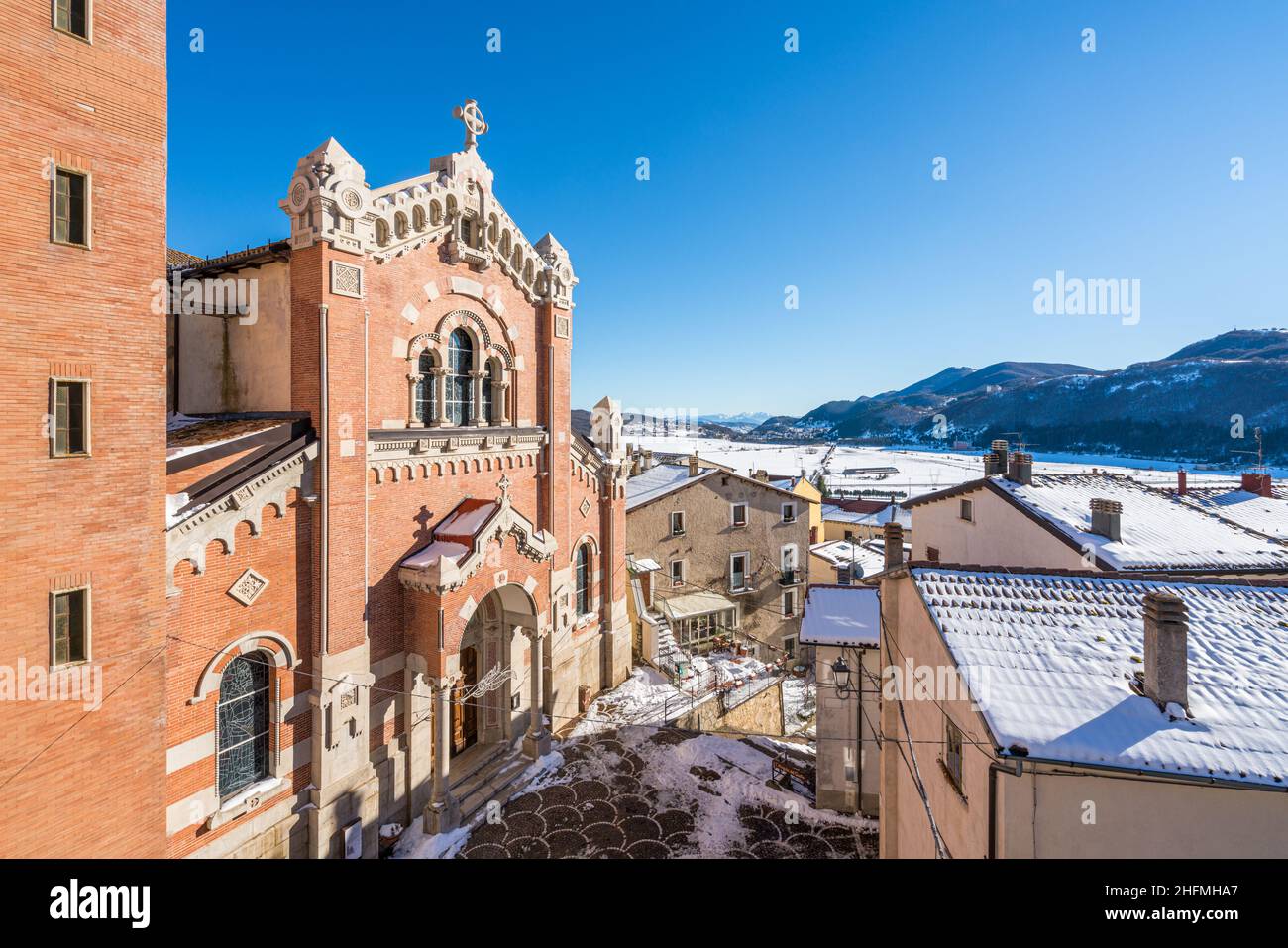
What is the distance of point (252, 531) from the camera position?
38.9 ft

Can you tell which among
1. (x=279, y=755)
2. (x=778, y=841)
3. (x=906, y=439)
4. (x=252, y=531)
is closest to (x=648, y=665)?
(x=778, y=841)

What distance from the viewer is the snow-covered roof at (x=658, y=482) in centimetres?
2995

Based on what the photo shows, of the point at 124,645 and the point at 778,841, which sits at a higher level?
the point at 124,645

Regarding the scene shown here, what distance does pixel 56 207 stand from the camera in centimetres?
851

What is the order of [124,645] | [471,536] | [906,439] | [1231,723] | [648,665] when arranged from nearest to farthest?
[1231,723]
[124,645]
[471,536]
[648,665]
[906,439]

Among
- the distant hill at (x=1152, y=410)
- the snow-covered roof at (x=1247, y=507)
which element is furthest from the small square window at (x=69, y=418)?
the distant hill at (x=1152, y=410)

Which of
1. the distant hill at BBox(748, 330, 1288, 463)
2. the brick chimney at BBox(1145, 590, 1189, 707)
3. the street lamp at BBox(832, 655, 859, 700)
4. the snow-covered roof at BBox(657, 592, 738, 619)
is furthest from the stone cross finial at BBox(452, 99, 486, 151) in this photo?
the distant hill at BBox(748, 330, 1288, 463)

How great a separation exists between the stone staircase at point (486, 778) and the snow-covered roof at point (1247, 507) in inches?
910

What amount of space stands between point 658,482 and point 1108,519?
68.8 ft

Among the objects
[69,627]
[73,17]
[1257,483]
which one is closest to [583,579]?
[69,627]

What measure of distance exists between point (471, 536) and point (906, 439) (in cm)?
19448

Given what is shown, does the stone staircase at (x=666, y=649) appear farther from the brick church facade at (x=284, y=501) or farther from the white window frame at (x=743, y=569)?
the white window frame at (x=743, y=569)
